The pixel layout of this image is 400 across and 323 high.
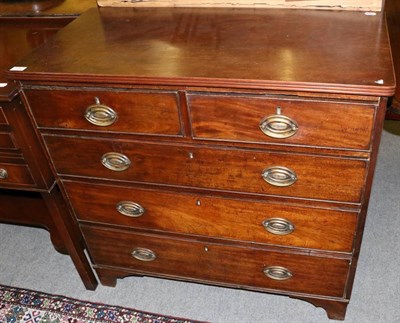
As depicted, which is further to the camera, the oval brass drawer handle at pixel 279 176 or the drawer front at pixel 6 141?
the drawer front at pixel 6 141

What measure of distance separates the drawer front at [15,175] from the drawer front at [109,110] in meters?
0.21

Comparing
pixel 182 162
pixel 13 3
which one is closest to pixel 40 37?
pixel 13 3

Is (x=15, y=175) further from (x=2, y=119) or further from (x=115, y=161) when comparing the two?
(x=115, y=161)

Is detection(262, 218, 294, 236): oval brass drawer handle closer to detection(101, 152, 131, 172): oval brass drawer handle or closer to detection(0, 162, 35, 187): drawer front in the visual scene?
detection(101, 152, 131, 172): oval brass drawer handle

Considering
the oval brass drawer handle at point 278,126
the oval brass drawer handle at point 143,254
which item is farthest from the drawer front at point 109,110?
the oval brass drawer handle at point 143,254

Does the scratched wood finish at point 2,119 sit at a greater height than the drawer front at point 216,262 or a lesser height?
greater

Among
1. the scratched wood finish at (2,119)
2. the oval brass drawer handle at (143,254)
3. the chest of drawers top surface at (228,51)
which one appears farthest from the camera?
the oval brass drawer handle at (143,254)

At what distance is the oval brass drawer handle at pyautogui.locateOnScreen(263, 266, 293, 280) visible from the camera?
148cm

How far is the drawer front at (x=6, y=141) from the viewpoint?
Answer: 4.35ft

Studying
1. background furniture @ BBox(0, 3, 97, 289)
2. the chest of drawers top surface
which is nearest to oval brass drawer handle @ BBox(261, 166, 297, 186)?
the chest of drawers top surface

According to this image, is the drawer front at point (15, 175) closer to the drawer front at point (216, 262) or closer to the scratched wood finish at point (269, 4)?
the drawer front at point (216, 262)

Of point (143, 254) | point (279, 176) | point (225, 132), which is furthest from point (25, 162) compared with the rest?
point (279, 176)

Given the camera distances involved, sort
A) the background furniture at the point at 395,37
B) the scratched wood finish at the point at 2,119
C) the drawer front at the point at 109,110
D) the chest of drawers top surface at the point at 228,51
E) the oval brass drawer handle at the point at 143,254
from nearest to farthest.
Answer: the chest of drawers top surface at the point at 228,51
the drawer front at the point at 109,110
the scratched wood finish at the point at 2,119
the background furniture at the point at 395,37
the oval brass drawer handle at the point at 143,254

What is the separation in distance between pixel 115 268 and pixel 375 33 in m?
1.23
